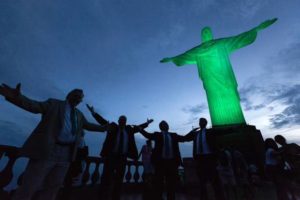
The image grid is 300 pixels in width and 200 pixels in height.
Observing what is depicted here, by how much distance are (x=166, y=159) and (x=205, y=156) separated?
0.82 meters

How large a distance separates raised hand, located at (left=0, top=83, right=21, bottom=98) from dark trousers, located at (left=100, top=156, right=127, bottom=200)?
1.99 meters

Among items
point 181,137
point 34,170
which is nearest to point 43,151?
point 34,170

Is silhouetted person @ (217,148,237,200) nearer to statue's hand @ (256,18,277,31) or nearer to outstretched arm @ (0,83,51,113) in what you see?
outstretched arm @ (0,83,51,113)

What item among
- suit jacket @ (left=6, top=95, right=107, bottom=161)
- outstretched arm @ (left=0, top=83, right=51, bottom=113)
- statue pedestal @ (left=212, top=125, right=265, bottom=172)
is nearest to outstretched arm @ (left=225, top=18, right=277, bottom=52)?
statue pedestal @ (left=212, top=125, right=265, bottom=172)

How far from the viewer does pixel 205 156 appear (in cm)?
326

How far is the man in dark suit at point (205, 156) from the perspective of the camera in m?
3.05

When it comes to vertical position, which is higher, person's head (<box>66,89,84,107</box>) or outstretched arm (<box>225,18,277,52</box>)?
outstretched arm (<box>225,18,277,52</box>)

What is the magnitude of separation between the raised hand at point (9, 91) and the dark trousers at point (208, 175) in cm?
319

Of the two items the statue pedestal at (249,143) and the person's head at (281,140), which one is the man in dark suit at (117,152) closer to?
the person's head at (281,140)

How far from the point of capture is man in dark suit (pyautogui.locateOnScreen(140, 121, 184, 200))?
2959 millimetres

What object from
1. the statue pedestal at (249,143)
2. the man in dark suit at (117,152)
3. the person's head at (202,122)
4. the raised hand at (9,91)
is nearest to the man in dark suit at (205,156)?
the person's head at (202,122)

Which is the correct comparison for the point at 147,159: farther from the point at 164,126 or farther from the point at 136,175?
the point at 164,126

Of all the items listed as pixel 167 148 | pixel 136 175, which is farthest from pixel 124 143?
pixel 136 175

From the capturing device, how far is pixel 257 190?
15.9 ft
